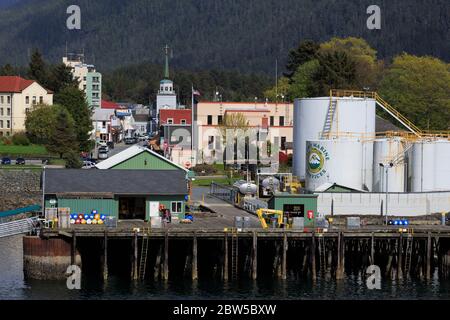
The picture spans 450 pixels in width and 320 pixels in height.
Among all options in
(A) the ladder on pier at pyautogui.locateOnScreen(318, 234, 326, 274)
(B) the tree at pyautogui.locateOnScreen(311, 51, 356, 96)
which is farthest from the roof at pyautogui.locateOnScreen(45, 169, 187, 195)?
(B) the tree at pyautogui.locateOnScreen(311, 51, 356, 96)

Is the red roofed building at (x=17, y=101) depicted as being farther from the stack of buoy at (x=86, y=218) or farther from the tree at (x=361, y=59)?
the stack of buoy at (x=86, y=218)

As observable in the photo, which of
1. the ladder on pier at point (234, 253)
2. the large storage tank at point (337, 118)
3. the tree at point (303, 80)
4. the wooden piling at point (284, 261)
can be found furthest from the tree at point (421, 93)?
the ladder on pier at point (234, 253)

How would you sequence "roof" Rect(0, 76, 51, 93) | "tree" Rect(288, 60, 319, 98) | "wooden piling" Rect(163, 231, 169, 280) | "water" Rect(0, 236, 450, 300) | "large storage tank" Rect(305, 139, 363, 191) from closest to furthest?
"water" Rect(0, 236, 450, 300), "wooden piling" Rect(163, 231, 169, 280), "large storage tank" Rect(305, 139, 363, 191), "roof" Rect(0, 76, 51, 93), "tree" Rect(288, 60, 319, 98)

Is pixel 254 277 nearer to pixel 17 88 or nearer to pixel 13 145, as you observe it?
pixel 13 145

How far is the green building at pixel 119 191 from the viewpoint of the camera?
67.1 meters

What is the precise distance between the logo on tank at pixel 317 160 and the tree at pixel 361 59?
6818cm

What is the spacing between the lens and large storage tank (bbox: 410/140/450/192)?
81.4 meters

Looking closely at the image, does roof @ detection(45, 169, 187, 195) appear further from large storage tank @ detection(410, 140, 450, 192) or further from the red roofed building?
the red roofed building

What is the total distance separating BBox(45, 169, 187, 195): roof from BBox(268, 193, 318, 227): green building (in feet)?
19.5

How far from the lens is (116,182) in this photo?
69375 mm

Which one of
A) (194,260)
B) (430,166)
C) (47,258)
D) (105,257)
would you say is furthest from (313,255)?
(430,166)

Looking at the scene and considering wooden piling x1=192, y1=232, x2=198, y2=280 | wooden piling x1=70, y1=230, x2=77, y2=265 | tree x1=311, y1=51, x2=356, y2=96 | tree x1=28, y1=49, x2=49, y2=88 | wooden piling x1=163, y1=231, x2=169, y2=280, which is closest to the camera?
wooden piling x1=70, y1=230, x2=77, y2=265

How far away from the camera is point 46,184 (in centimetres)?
6831

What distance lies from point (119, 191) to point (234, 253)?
28.5 ft
